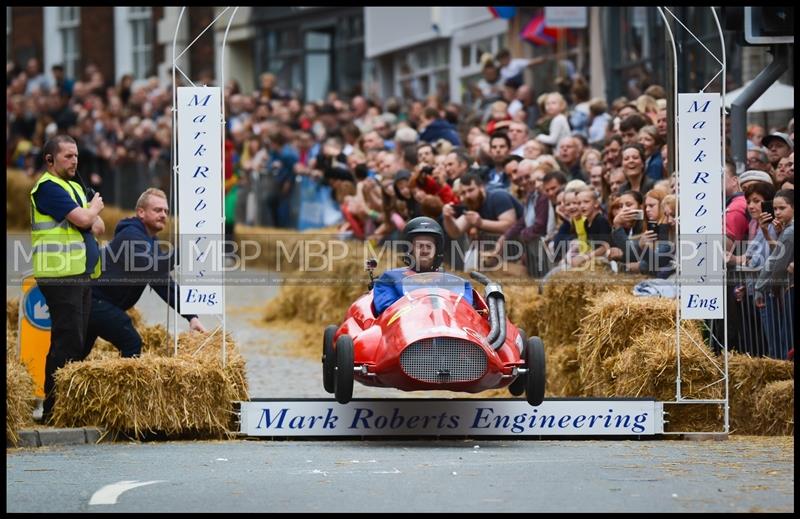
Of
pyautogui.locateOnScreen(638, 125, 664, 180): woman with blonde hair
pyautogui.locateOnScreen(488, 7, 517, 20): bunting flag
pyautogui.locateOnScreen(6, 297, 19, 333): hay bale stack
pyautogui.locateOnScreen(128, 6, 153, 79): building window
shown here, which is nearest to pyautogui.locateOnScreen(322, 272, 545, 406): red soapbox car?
pyautogui.locateOnScreen(6, 297, 19, 333): hay bale stack

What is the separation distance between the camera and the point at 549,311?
16156mm

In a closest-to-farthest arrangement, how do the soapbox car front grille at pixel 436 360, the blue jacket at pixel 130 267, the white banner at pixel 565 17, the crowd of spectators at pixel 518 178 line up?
the soapbox car front grille at pixel 436 360 → the blue jacket at pixel 130 267 → the crowd of spectators at pixel 518 178 → the white banner at pixel 565 17

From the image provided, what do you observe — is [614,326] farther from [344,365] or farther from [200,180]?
[200,180]

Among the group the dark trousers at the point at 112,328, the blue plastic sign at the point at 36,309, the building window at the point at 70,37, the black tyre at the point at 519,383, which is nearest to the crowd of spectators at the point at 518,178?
the black tyre at the point at 519,383

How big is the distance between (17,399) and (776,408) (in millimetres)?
5851

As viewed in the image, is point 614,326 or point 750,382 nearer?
point 750,382

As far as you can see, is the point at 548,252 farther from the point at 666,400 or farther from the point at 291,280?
the point at 291,280

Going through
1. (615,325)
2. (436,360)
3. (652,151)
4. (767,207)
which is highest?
(652,151)

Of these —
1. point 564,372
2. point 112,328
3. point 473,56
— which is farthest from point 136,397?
point 473,56

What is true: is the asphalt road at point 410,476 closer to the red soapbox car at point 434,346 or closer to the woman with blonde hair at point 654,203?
the red soapbox car at point 434,346

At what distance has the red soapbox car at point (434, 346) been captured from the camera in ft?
40.6

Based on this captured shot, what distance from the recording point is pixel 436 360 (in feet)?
40.6

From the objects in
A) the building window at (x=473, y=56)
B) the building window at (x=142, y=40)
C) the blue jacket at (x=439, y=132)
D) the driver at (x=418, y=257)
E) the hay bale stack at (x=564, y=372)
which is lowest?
the hay bale stack at (x=564, y=372)

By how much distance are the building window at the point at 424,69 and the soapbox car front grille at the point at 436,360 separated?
2478 cm
